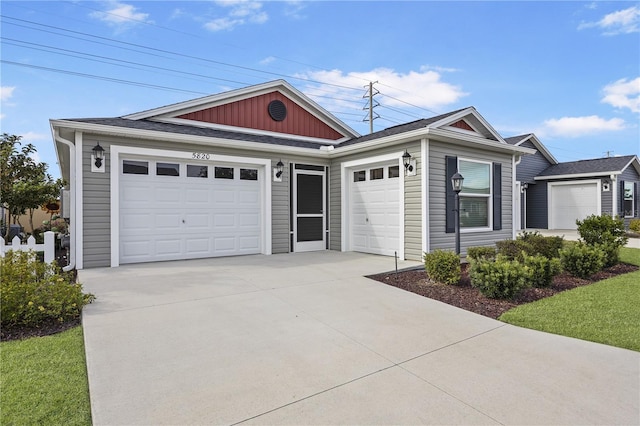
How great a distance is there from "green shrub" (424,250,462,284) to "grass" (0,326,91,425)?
4.64m

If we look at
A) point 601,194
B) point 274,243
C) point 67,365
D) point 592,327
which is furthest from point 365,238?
point 601,194

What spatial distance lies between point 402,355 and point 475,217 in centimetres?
650

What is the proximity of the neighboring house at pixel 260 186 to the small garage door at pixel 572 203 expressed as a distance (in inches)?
420

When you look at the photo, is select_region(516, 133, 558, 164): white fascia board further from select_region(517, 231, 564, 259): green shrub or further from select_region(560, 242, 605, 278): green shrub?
select_region(560, 242, 605, 278): green shrub

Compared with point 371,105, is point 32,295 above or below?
below

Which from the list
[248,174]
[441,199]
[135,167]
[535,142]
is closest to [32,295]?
[135,167]

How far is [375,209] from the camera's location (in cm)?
856

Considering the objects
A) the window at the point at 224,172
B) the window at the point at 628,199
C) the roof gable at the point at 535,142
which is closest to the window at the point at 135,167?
the window at the point at 224,172

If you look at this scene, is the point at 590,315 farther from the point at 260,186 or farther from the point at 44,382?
the point at 260,186

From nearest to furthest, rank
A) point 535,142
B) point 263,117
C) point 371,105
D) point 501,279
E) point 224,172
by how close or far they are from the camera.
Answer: point 501,279, point 224,172, point 263,117, point 535,142, point 371,105

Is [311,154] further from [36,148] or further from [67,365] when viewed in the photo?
[36,148]

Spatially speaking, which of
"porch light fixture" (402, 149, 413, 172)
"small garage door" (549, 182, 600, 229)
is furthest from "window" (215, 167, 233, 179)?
"small garage door" (549, 182, 600, 229)

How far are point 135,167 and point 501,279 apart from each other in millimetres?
7137

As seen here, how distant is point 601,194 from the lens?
53.8 feet
